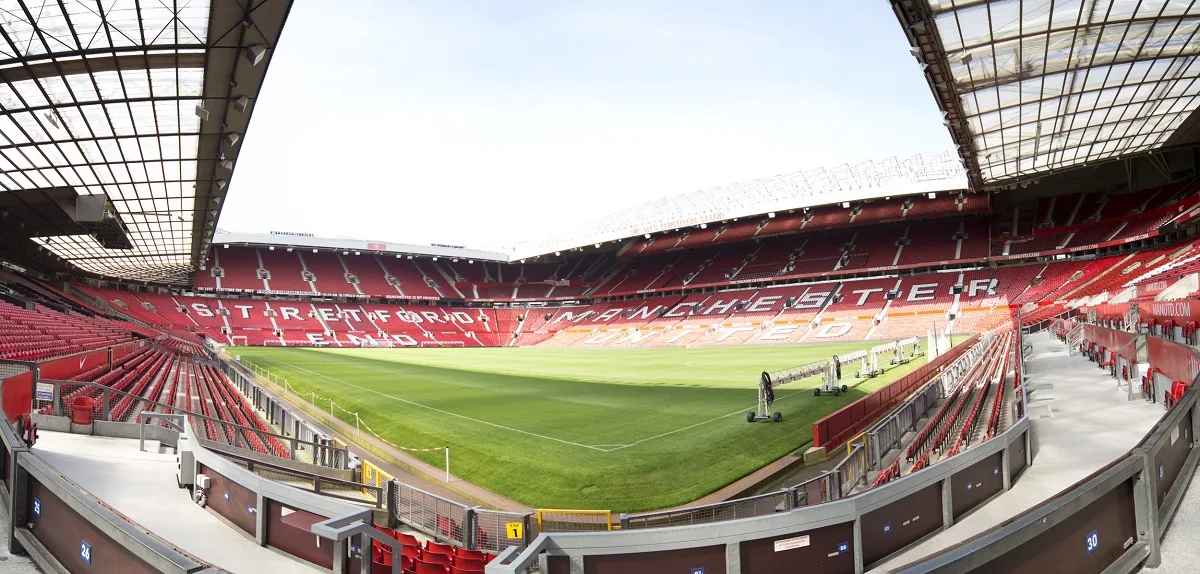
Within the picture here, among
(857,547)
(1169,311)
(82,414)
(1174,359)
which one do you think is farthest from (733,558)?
(1169,311)

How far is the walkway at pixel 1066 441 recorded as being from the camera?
768 cm

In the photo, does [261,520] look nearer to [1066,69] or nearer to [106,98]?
[106,98]

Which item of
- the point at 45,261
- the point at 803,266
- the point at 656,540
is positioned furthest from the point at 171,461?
the point at 803,266

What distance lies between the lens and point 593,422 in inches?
765

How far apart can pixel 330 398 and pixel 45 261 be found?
117 ft

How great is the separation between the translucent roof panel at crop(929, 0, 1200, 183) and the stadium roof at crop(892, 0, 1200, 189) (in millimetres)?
42

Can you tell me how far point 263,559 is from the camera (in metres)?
6.46

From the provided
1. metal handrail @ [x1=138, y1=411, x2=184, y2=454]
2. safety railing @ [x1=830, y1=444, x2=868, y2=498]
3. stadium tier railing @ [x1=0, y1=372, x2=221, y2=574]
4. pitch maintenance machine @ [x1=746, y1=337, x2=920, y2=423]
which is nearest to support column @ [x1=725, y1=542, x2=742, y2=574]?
stadium tier railing @ [x1=0, y1=372, x2=221, y2=574]

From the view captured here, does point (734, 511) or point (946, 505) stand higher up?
point (946, 505)

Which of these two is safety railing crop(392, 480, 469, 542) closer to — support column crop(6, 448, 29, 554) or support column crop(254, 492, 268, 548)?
support column crop(254, 492, 268, 548)

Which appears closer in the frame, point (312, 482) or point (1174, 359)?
point (312, 482)

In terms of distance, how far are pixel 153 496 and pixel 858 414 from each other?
14.3m

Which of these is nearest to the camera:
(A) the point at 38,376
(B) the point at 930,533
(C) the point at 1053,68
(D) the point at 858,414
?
(B) the point at 930,533

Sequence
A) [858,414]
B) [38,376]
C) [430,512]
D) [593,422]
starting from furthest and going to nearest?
[593,422] → [858,414] → [38,376] → [430,512]
